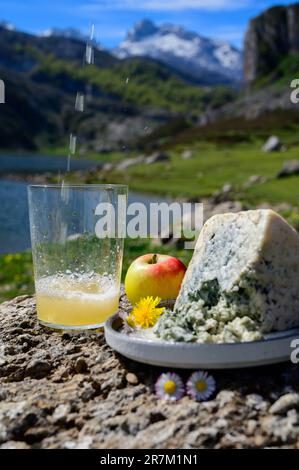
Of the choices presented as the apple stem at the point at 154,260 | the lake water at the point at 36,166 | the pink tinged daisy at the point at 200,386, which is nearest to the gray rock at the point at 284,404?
the pink tinged daisy at the point at 200,386

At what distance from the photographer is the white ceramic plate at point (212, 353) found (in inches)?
112

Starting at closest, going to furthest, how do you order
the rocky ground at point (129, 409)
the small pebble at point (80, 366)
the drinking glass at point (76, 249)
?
the rocky ground at point (129, 409) → the small pebble at point (80, 366) → the drinking glass at point (76, 249)

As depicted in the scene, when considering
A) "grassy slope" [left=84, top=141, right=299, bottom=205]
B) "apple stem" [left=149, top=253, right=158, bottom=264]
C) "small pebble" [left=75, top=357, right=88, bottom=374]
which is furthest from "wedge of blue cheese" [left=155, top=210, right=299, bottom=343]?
"grassy slope" [left=84, top=141, right=299, bottom=205]

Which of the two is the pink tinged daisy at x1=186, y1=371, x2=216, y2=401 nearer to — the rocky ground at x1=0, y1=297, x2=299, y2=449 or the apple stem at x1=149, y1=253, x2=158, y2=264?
the rocky ground at x1=0, y1=297, x2=299, y2=449

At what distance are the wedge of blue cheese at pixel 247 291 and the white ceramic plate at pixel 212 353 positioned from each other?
3.8 inches

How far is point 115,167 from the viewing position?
204ft

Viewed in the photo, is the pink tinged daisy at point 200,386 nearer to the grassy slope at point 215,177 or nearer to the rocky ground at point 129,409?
the rocky ground at point 129,409

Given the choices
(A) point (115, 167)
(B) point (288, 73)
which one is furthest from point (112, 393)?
(B) point (288, 73)

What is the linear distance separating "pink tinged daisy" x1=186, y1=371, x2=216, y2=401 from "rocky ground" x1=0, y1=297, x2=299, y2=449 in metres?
0.04

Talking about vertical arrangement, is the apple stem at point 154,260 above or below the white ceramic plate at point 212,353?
above

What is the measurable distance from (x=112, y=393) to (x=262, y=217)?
1.27 meters

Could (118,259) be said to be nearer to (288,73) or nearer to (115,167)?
(115,167)

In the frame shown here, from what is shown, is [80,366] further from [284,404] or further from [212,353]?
[284,404]
